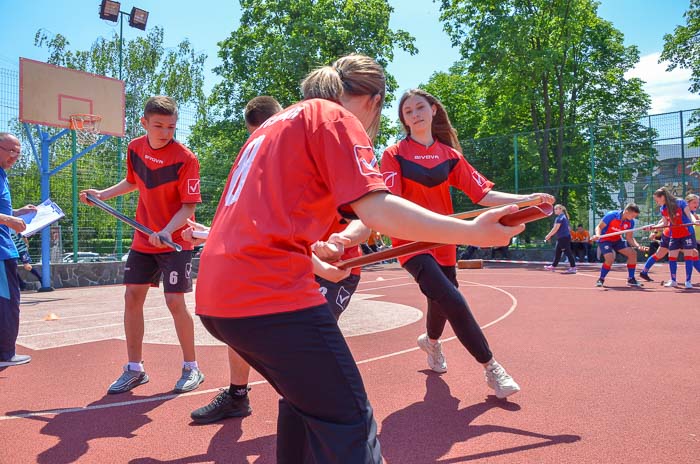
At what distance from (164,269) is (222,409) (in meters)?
1.22

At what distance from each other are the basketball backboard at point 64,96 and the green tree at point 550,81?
14.9 meters

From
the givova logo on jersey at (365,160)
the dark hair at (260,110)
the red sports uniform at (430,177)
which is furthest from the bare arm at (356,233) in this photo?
the red sports uniform at (430,177)

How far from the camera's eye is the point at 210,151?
1892 centimetres

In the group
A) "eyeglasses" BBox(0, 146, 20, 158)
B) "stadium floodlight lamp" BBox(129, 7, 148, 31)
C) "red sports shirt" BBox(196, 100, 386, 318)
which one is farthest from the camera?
"stadium floodlight lamp" BBox(129, 7, 148, 31)

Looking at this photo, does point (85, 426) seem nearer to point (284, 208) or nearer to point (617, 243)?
point (284, 208)

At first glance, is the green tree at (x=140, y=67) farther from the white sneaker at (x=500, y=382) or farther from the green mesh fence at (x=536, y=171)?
the white sneaker at (x=500, y=382)

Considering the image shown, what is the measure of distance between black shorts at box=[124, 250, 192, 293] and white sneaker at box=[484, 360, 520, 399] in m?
2.21

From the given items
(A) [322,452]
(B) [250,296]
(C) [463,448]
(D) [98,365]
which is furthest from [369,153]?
(D) [98,365]

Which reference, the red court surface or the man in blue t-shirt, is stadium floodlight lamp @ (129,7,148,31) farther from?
the man in blue t-shirt

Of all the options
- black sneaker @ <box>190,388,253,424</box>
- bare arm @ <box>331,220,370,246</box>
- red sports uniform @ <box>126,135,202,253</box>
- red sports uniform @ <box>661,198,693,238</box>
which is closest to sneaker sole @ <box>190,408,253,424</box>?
black sneaker @ <box>190,388,253,424</box>

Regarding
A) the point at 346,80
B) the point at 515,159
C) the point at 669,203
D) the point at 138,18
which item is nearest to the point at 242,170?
the point at 346,80

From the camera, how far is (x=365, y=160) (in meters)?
1.70

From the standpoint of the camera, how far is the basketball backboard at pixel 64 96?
13.8m

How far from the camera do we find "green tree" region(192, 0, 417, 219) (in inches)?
1102
